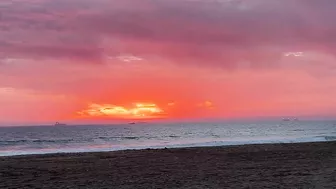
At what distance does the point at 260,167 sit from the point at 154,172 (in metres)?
4.59

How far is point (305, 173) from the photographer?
49.2 feet

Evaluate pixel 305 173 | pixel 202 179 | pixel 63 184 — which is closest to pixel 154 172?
pixel 202 179

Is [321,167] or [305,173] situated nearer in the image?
[305,173]

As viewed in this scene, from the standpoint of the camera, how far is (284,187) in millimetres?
12141

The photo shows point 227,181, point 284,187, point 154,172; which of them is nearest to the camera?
point 284,187

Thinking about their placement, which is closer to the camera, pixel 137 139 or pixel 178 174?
pixel 178 174

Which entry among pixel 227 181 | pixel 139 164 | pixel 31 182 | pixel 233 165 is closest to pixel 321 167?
pixel 233 165

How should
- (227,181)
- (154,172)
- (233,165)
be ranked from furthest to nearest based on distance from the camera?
(233,165), (154,172), (227,181)

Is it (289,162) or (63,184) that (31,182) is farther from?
(289,162)

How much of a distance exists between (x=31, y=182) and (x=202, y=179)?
602 centimetres

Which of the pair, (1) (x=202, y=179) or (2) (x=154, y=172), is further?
(2) (x=154, y=172)

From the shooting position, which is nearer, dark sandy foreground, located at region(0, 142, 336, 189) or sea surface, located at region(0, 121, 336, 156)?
dark sandy foreground, located at region(0, 142, 336, 189)

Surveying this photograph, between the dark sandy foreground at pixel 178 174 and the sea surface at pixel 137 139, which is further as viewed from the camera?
the sea surface at pixel 137 139

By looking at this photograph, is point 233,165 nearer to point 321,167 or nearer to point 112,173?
point 321,167
